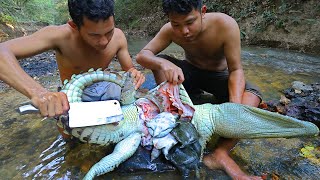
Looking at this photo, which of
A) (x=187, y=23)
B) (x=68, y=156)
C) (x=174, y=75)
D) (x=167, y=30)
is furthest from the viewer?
(x=167, y=30)

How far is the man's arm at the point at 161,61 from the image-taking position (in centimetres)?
218

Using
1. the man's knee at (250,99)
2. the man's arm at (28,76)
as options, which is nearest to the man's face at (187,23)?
the man's knee at (250,99)

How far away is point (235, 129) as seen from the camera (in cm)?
208

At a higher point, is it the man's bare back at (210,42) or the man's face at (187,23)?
the man's face at (187,23)

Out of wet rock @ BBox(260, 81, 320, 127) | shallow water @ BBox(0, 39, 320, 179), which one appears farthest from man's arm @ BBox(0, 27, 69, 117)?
wet rock @ BBox(260, 81, 320, 127)

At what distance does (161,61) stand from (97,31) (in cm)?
62

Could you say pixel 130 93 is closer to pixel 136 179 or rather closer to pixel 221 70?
pixel 136 179

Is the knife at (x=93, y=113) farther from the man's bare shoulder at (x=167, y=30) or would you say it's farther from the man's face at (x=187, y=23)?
the man's bare shoulder at (x=167, y=30)

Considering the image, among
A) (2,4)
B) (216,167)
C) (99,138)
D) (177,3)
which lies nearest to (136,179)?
(99,138)

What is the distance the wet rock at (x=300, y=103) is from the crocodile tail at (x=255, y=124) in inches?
26.6

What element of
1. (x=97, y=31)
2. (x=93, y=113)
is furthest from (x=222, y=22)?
(x=93, y=113)

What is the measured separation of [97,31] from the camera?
211cm

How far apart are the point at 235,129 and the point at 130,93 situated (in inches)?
33.3

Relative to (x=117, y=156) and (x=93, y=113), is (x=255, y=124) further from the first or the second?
(x=93, y=113)
